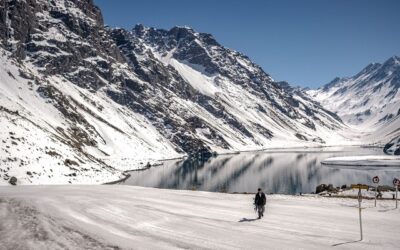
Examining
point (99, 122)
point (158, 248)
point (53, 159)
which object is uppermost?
point (99, 122)

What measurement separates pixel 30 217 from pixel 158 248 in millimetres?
9758

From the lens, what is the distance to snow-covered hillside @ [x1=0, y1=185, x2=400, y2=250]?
62.1 feet

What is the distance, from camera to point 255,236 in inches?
811

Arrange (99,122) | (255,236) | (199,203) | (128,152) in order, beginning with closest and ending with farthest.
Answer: (255,236) < (199,203) < (128,152) < (99,122)

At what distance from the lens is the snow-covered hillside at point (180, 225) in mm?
18922

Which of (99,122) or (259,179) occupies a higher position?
(99,122)

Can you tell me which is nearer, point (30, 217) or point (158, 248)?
point (158, 248)

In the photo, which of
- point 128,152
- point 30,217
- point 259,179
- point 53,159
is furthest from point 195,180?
point 30,217

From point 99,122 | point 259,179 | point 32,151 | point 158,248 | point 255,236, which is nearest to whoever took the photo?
point 158,248

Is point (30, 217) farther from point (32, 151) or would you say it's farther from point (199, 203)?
point (32, 151)

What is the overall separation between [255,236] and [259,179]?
9583 cm

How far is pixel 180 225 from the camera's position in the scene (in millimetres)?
23016

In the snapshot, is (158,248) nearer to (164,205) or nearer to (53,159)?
(164,205)

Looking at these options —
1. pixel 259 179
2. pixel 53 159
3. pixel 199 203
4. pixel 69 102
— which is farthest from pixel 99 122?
pixel 199 203
